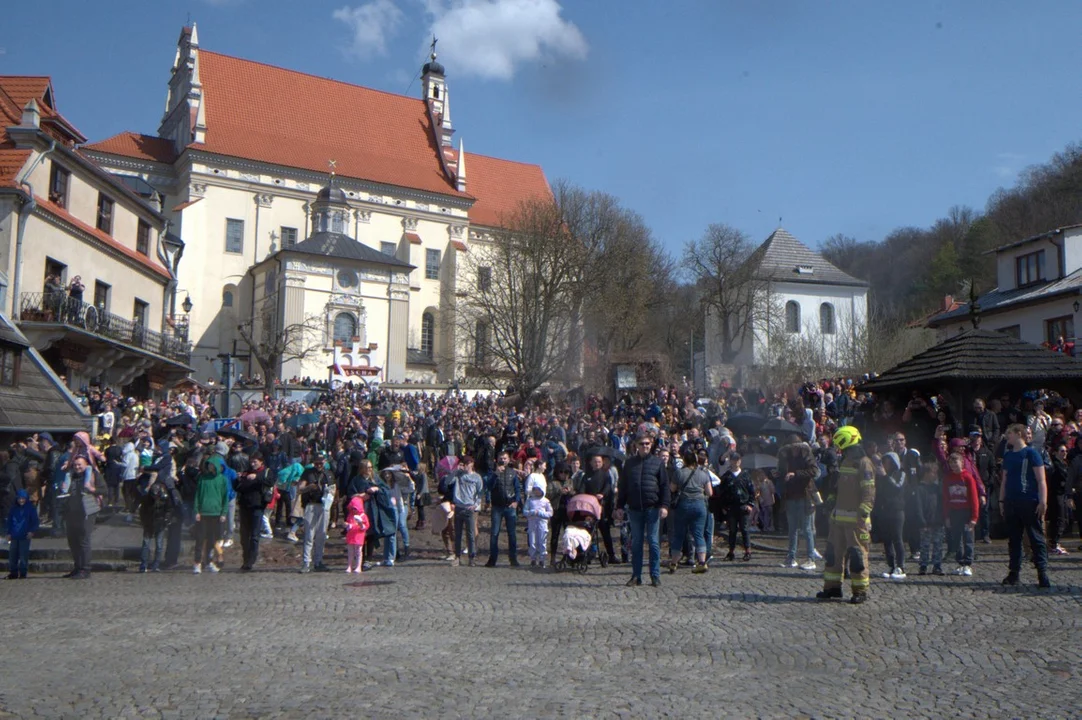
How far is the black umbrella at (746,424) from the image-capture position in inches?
820

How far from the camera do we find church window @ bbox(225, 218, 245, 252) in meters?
64.6

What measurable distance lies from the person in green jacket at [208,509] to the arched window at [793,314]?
5505 cm

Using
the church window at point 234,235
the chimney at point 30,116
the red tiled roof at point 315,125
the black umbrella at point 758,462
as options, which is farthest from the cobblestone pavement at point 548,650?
the red tiled roof at point 315,125

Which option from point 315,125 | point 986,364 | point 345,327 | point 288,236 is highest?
point 315,125

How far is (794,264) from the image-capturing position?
66.9 metres

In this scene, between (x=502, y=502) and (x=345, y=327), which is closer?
(x=502, y=502)

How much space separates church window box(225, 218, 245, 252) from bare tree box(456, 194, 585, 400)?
74.7 ft

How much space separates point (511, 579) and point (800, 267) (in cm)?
5763

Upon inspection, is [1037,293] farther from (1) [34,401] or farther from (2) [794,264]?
(1) [34,401]

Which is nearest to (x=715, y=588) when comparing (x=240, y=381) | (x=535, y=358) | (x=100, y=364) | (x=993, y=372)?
(x=993, y=372)

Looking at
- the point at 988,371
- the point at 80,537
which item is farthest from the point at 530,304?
the point at 80,537

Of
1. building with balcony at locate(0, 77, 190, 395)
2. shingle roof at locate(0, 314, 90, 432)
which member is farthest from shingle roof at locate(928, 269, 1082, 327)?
shingle roof at locate(0, 314, 90, 432)

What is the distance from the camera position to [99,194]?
33.9m

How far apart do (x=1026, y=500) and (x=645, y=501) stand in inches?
165
